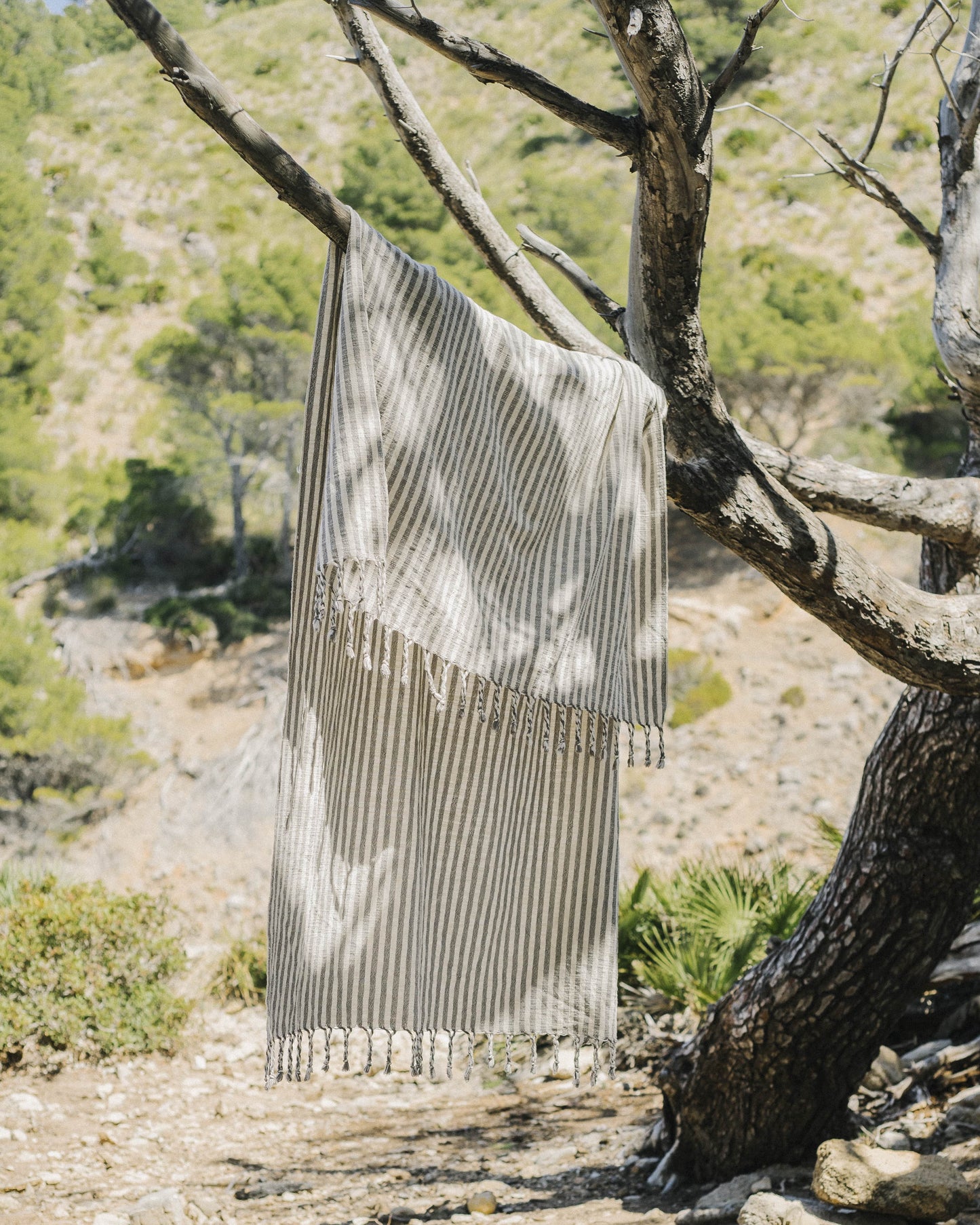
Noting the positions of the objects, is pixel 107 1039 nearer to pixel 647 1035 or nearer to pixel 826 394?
pixel 647 1035

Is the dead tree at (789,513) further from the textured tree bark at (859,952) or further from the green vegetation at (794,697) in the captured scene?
the green vegetation at (794,697)

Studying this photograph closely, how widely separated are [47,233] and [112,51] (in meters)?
9.94

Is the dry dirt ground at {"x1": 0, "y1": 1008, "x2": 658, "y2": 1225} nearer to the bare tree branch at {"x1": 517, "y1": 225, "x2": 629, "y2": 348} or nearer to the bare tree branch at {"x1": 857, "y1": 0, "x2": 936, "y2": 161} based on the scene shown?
the bare tree branch at {"x1": 517, "y1": 225, "x2": 629, "y2": 348}

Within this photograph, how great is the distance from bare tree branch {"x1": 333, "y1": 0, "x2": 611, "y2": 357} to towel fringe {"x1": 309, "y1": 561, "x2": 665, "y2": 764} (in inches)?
38.9

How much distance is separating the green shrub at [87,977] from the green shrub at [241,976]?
592 millimetres

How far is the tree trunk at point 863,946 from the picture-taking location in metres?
2.63

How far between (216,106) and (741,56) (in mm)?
950

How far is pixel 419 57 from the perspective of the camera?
23.8m

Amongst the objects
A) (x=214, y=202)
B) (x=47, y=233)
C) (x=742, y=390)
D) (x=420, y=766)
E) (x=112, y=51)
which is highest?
(x=112, y=51)

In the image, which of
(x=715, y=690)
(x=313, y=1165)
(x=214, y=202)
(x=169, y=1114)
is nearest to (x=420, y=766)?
(x=313, y=1165)

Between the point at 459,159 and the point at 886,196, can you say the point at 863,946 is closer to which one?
the point at 886,196

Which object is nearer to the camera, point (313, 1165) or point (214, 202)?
point (313, 1165)

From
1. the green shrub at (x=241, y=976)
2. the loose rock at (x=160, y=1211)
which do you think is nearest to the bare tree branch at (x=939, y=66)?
the loose rock at (x=160, y=1211)

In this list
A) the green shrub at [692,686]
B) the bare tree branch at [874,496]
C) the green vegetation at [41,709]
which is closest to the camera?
the bare tree branch at [874,496]
